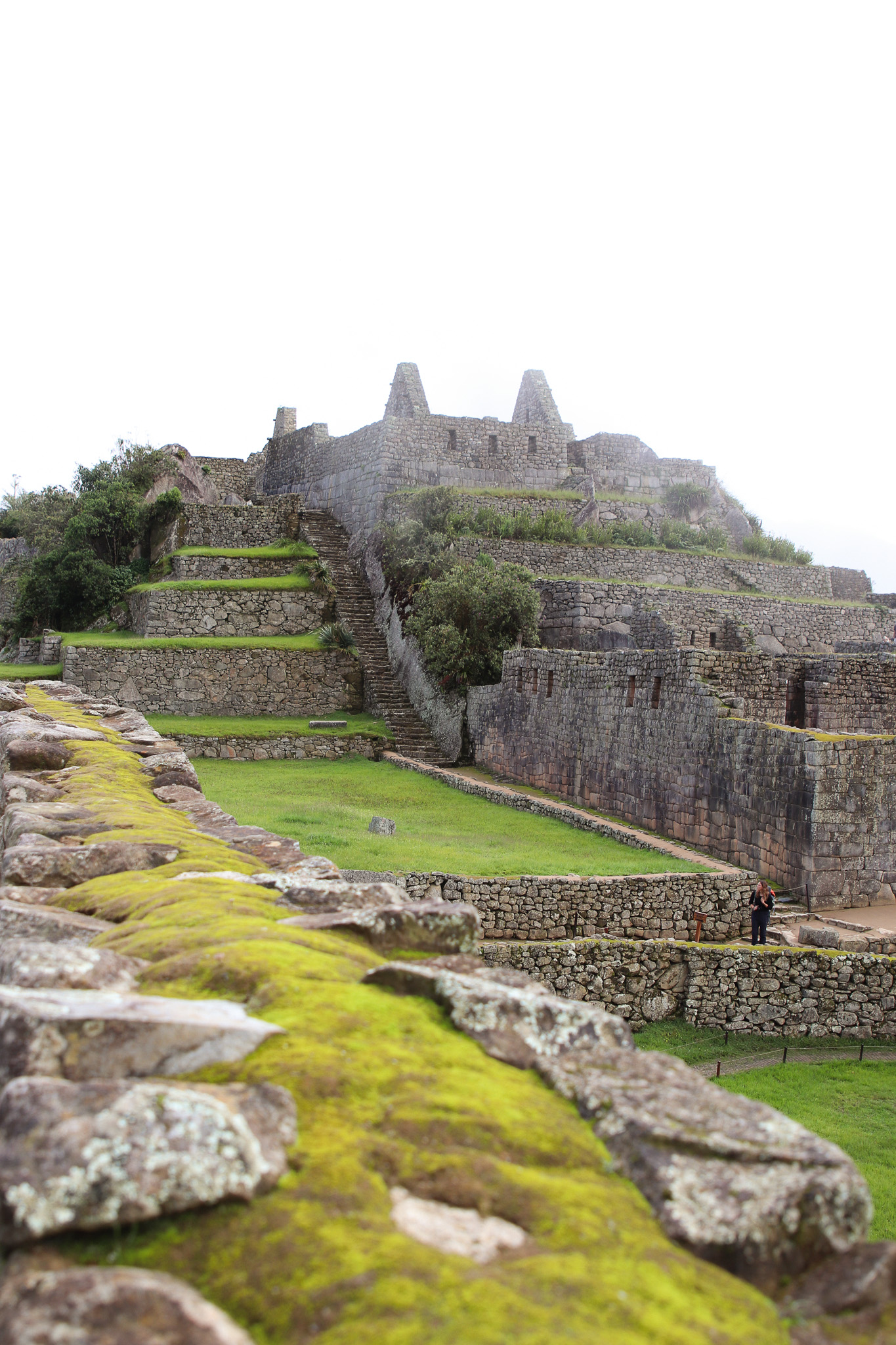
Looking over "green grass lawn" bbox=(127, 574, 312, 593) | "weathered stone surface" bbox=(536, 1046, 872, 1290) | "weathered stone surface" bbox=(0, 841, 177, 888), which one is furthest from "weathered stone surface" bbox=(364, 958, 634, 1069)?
"green grass lawn" bbox=(127, 574, 312, 593)

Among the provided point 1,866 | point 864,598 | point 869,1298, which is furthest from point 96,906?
point 864,598

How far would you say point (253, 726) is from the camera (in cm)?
2447

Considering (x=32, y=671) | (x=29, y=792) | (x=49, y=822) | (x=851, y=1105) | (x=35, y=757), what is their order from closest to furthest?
(x=49, y=822) < (x=29, y=792) < (x=35, y=757) < (x=851, y=1105) < (x=32, y=671)

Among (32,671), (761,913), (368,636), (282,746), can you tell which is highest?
(368,636)

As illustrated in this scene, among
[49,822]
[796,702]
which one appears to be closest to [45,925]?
[49,822]

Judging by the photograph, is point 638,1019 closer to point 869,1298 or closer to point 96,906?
point 96,906

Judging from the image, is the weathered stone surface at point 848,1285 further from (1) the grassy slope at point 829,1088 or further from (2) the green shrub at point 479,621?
(2) the green shrub at point 479,621

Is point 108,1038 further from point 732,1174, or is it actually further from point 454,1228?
point 732,1174

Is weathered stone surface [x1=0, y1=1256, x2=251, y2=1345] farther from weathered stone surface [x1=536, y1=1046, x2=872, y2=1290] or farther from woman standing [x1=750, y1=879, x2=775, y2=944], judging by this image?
woman standing [x1=750, y1=879, x2=775, y2=944]

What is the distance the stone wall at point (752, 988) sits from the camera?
11211 mm

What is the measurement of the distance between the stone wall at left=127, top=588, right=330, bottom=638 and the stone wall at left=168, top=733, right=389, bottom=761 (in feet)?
18.6

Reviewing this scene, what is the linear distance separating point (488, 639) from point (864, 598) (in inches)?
684

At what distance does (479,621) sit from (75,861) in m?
19.7

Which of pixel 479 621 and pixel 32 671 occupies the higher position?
pixel 479 621
